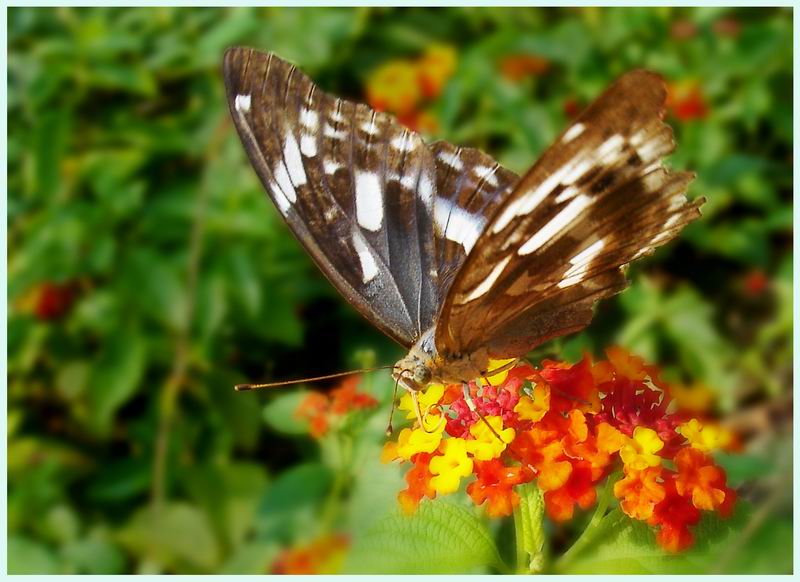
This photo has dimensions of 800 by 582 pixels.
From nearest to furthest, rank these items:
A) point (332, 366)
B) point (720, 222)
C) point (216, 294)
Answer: point (216, 294) < point (332, 366) < point (720, 222)

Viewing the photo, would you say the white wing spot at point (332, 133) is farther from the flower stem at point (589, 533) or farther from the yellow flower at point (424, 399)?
the flower stem at point (589, 533)

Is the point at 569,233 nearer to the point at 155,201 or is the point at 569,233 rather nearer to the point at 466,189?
the point at 466,189

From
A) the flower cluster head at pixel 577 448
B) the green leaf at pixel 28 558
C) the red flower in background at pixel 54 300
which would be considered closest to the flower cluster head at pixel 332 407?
the flower cluster head at pixel 577 448

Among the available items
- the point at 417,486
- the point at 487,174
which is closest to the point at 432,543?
the point at 417,486

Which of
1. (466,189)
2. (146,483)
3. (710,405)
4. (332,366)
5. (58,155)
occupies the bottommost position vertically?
(710,405)

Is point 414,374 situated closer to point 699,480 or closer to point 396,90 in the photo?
point 699,480

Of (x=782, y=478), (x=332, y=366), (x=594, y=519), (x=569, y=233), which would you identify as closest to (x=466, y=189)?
(x=569, y=233)
